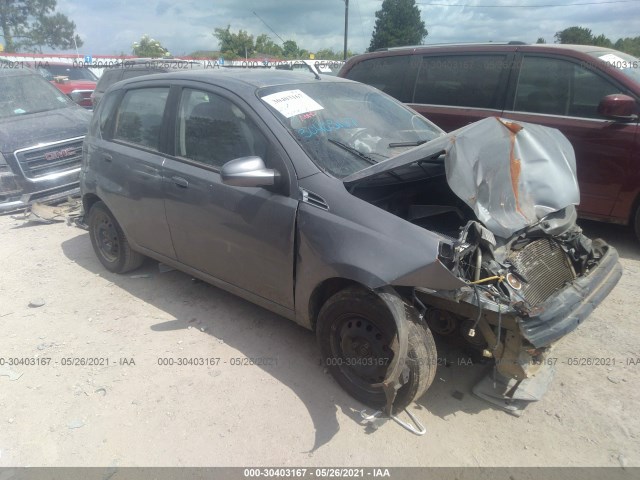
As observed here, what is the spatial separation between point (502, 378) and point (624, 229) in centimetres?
348

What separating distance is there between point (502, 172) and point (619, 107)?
8.32 ft

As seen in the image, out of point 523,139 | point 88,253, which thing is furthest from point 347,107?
point 88,253

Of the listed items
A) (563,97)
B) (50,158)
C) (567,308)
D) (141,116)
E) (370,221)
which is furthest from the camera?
(50,158)

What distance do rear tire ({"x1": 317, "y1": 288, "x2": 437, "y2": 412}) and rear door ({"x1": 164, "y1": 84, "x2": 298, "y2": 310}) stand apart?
387 mm

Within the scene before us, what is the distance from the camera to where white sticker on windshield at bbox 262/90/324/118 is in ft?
9.78

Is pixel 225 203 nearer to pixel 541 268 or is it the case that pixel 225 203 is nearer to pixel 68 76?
pixel 541 268

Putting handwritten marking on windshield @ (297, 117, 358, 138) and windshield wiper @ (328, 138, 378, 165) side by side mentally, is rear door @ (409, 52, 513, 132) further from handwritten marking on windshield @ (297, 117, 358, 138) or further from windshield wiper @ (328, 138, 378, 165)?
windshield wiper @ (328, 138, 378, 165)

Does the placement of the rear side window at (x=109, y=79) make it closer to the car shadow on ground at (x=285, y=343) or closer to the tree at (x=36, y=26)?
the car shadow on ground at (x=285, y=343)

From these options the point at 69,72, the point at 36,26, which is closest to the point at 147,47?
the point at 36,26

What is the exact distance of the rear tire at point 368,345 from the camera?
244 centimetres

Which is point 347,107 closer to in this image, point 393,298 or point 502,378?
point 393,298

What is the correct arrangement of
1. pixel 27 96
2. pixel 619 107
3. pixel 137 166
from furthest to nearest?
pixel 27 96 → pixel 619 107 → pixel 137 166

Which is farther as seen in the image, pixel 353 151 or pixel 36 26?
pixel 36 26

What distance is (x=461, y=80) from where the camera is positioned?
526cm
